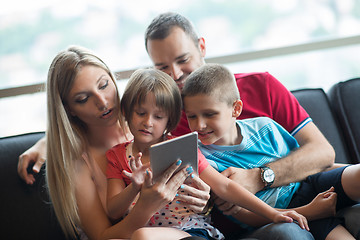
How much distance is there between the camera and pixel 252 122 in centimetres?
178

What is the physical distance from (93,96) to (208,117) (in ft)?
1.55

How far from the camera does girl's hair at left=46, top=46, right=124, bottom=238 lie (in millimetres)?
1598

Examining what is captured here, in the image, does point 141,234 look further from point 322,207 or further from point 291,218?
point 322,207

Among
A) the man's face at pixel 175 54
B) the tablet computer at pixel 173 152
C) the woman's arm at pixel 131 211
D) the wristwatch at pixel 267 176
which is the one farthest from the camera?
the man's face at pixel 175 54

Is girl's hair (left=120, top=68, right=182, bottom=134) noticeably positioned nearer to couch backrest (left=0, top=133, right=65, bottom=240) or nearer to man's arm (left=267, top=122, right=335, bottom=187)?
man's arm (left=267, top=122, right=335, bottom=187)

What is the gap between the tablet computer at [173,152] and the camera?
1.29 metres

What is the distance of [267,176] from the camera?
163 centimetres

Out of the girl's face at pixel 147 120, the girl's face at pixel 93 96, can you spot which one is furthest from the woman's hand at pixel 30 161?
the girl's face at pixel 147 120

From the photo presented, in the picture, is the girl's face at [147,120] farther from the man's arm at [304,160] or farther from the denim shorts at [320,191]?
the denim shorts at [320,191]

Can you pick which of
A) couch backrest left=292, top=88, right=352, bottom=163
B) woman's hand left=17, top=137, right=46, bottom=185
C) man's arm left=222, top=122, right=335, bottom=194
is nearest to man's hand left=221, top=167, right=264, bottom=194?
man's arm left=222, top=122, right=335, bottom=194

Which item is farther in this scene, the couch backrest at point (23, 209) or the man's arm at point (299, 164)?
the couch backrest at point (23, 209)

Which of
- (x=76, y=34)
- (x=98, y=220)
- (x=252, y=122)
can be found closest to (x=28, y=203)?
(x=98, y=220)

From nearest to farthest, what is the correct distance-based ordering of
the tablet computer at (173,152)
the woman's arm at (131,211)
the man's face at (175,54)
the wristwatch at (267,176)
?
the tablet computer at (173,152) → the woman's arm at (131,211) → the wristwatch at (267,176) → the man's face at (175,54)

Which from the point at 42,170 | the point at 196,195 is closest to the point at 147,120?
the point at 196,195
